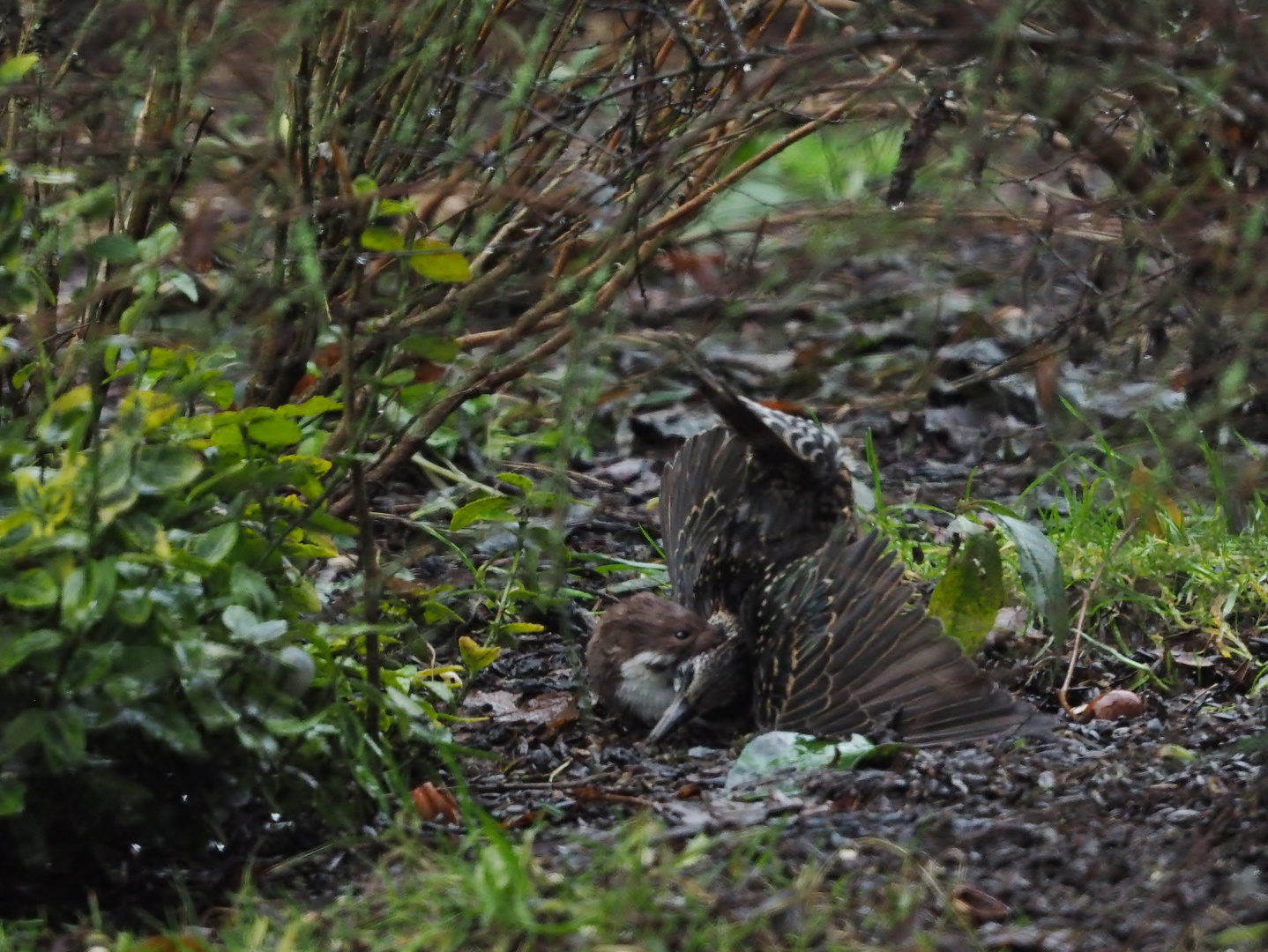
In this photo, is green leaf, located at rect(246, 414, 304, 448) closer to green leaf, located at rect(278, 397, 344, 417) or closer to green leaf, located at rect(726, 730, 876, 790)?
green leaf, located at rect(278, 397, 344, 417)

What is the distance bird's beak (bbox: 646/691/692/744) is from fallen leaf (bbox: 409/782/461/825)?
847 mm

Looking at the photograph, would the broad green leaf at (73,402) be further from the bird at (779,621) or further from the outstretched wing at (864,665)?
the outstretched wing at (864,665)

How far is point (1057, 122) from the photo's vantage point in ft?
11.2

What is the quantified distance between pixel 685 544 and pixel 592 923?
7.38 feet

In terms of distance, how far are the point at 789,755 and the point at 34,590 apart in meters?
1.64

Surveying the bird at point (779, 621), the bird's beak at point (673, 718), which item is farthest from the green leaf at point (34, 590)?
the bird's beak at point (673, 718)

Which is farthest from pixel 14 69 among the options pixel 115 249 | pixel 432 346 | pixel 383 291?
pixel 383 291

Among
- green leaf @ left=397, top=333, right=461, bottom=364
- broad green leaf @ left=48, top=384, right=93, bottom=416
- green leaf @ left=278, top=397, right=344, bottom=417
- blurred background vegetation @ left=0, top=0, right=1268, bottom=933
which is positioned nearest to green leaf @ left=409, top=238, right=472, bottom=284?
blurred background vegetation @ left=0, top=0, right=1268, bottom=933

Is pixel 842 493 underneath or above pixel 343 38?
underneath

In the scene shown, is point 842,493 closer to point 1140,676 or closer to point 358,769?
point 1140,676

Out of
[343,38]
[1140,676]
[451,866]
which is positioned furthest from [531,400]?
[451,866]

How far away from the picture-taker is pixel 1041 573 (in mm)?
4035

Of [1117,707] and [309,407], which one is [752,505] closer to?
[1117,707]

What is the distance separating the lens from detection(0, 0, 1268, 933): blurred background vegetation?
2828mm
